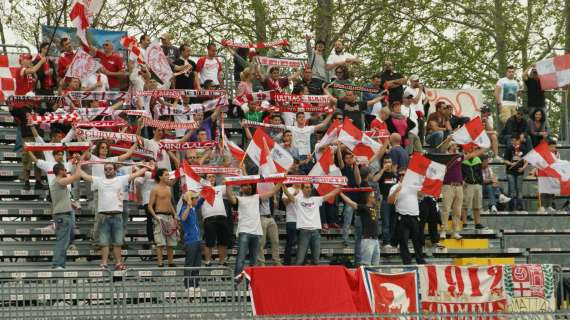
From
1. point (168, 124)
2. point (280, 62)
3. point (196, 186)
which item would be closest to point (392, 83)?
point (280, 62)

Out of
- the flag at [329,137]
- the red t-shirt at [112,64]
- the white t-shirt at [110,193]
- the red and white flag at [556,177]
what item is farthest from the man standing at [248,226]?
the red and white flag at [556,177]

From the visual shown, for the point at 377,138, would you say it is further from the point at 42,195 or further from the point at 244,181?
the point at 42,195

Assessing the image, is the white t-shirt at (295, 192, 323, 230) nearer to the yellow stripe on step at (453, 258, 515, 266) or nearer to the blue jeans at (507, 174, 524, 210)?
the yellow stripe on step at (453, 258, 515, 266)

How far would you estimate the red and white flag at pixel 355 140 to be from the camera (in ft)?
86.6

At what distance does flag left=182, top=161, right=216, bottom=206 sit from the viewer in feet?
78.5

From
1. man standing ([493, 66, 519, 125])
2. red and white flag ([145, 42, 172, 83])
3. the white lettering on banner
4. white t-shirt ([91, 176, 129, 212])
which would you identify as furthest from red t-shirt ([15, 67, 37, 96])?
man standing ([493, 66, 519, 125])

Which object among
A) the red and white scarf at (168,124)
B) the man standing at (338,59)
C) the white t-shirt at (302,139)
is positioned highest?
the man standing at (338,59)

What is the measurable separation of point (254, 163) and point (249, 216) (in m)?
1.86

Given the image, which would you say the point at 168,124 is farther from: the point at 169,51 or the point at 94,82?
the point at 169,51

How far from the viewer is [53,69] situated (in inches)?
1103

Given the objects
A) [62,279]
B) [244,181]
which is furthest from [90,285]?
[244,181]

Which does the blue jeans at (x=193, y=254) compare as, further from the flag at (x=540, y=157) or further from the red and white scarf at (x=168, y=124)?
the flag at (x=540, y=157)

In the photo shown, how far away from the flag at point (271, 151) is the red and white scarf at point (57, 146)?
9.12 ft

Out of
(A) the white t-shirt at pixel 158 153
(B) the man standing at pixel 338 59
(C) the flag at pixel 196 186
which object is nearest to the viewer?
(C) the flag at pixel 196 186
